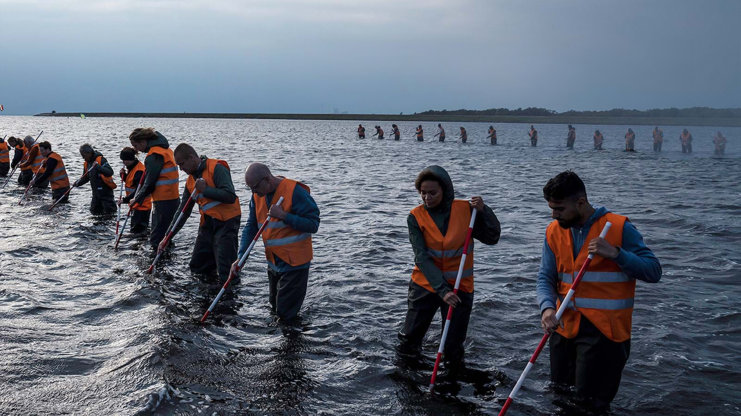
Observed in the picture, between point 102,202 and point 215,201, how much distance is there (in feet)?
30.0

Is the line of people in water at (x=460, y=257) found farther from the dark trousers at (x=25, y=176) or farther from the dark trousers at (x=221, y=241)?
the dark trousers at (x=25, y=176)

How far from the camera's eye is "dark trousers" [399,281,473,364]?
565cm

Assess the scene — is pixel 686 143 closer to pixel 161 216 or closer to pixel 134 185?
pixel 134 185

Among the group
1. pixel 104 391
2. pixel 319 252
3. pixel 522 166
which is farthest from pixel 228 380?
pixel 522 166

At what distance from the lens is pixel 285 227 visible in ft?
22.1

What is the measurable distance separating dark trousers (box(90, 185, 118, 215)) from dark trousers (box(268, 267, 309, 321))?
421 inches

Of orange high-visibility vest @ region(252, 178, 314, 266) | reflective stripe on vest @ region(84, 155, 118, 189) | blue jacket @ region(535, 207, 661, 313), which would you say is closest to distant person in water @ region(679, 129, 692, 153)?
reflective stripe on vest @ region(84, 155, 118, 189)

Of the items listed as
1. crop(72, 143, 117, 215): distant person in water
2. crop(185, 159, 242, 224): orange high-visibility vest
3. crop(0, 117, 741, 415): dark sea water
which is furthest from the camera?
crop(72, 143, 117, 215): distant person in water

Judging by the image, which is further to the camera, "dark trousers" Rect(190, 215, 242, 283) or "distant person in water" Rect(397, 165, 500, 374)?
"dark trousers" Rect(190, 215, 242, 283)

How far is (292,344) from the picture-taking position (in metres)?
7.05

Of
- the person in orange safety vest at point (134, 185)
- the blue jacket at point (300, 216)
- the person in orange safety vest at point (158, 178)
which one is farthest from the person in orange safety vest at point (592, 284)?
the person in orange safety vest at point (134, 185)

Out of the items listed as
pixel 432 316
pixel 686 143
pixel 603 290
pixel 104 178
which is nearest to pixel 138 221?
pixel 104 178

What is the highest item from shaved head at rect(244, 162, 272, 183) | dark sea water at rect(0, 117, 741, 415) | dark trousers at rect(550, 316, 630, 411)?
shaved head at rect(244, 162, 272, 183)

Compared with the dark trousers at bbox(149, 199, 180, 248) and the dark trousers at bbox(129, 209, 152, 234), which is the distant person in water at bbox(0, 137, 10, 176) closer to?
the dark trousers at bbox(129, 209, 152, 234)
